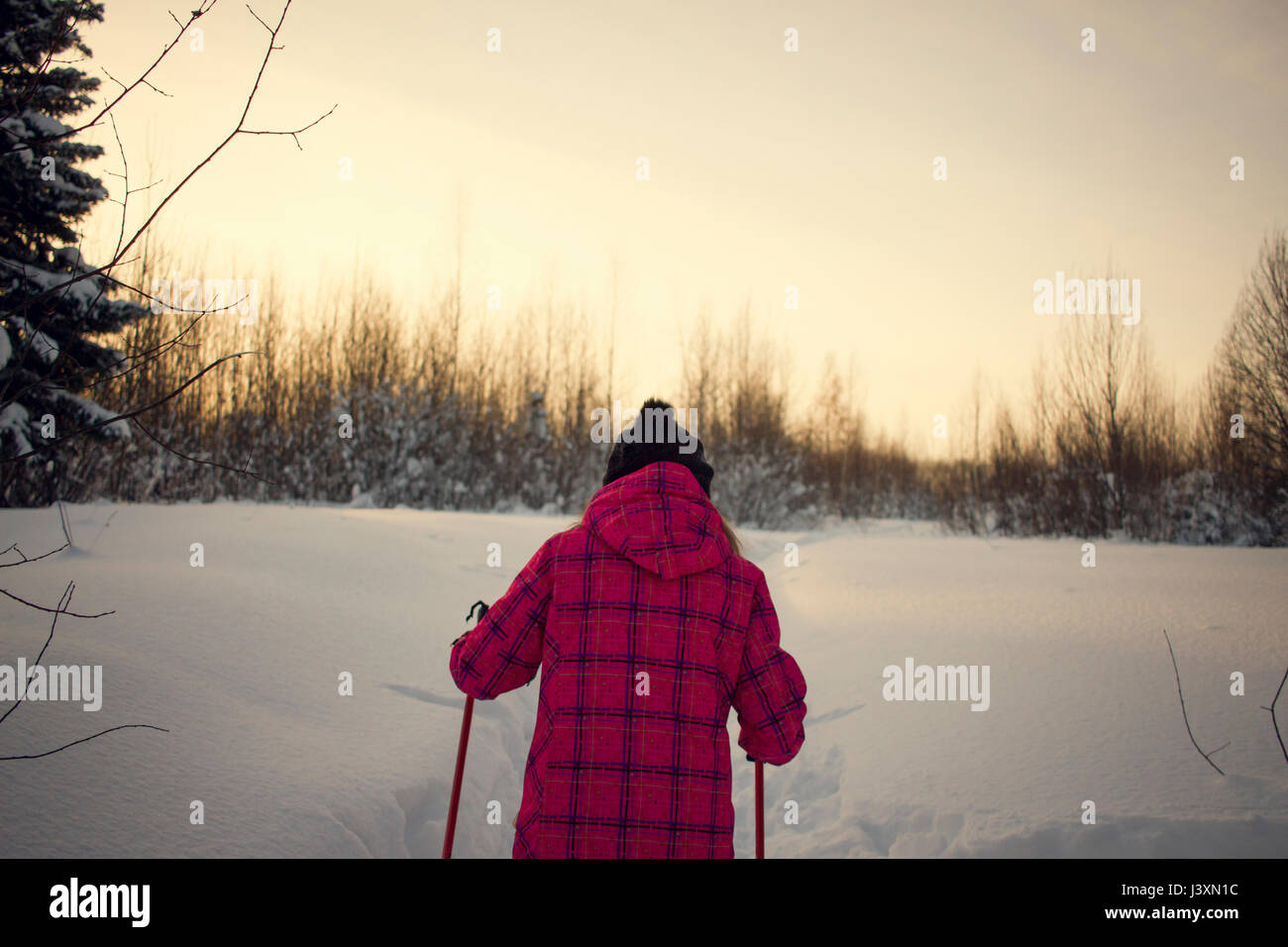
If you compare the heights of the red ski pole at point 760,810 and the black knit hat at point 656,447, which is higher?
the black knit hat at point 656,447

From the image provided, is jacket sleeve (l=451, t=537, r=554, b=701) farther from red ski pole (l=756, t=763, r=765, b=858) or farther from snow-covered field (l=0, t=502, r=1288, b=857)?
snow-covered field (l=0, t=502, r=1288, b=857)

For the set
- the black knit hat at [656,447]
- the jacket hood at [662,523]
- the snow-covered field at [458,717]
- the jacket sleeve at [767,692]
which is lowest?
the snow-covered field at [458,717]

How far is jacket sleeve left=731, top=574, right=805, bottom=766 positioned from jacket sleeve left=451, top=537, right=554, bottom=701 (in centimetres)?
60

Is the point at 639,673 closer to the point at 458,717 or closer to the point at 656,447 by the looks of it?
the point at 656,447

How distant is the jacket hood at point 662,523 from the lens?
1738mm

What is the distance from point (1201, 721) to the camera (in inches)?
133

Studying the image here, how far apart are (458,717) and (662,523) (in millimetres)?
2888

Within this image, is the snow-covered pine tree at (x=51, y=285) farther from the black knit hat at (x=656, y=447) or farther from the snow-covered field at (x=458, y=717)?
the black knit hat at (x=656, y=447)

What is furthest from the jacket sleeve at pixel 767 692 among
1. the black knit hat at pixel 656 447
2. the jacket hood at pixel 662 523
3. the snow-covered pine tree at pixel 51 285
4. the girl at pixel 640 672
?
the snow-covered pine tree at pixel 51 285

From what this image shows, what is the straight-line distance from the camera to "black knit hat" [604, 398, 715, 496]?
2004 mm

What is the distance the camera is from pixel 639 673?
1.74 m

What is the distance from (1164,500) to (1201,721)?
1184 cm

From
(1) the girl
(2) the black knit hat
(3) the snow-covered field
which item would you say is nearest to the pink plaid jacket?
(1) the girl
